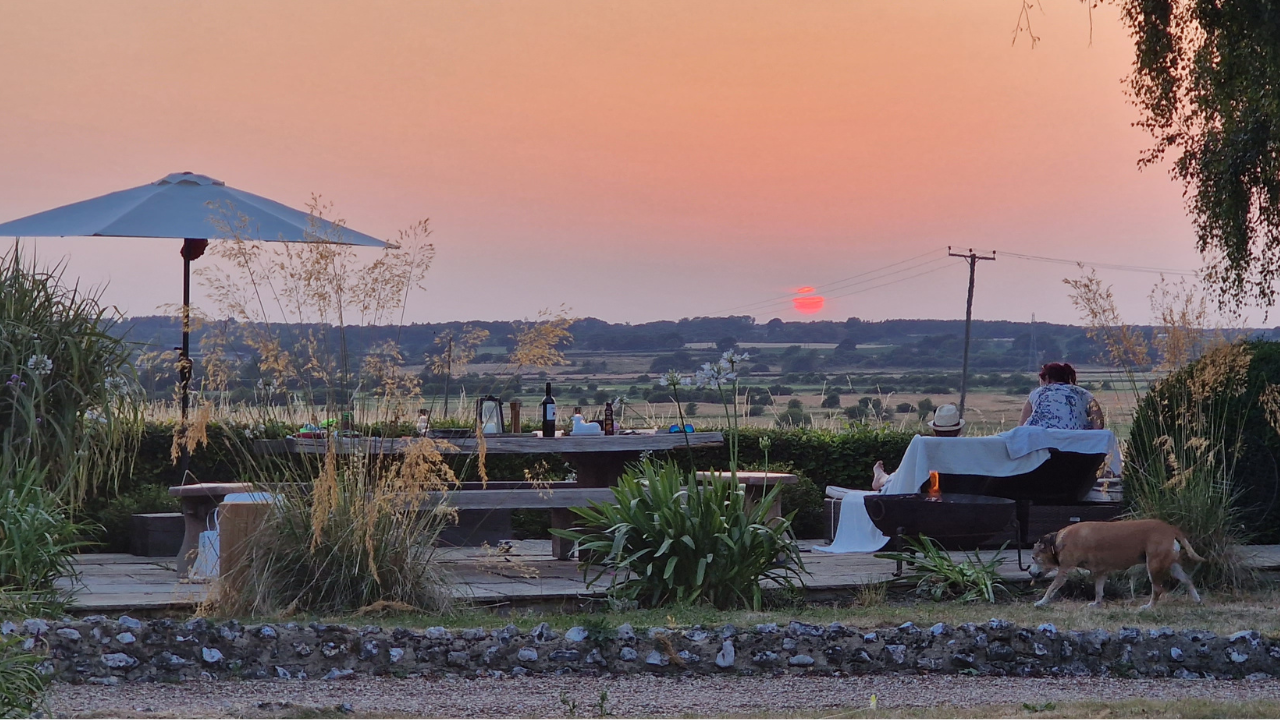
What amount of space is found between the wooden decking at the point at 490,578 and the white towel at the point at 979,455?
381 mm

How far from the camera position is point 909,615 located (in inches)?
198

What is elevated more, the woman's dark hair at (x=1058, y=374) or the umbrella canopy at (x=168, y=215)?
the umbrella canopy at (x=168, y=215)

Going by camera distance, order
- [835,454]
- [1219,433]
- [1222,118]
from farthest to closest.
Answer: [835,454], [1222,118], [1219,433]

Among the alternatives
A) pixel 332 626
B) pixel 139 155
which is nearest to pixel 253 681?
pixel 332 626

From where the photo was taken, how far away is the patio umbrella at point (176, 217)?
6602 millimetres

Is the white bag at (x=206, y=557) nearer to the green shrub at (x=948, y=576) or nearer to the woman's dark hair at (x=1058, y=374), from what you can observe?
the green shrub at (x=948, y=576)

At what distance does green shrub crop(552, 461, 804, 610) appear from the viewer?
5270 millimetres

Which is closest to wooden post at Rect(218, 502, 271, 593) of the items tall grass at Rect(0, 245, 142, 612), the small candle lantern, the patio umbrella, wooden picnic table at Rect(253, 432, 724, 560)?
wooden picnic table at Rect(253, 432, 724, 560)

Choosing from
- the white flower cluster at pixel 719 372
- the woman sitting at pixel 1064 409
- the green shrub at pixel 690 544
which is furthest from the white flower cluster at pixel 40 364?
the woman sitting at pixel 1064 409

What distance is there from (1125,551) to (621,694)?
2.93 meters

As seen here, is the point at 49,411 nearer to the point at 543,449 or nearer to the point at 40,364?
the point at 40,364

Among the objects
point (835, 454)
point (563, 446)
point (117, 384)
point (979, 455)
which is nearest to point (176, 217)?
point (117, 384)

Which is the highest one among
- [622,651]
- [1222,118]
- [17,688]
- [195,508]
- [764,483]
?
[1222,118]

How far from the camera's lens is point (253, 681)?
3938mm
